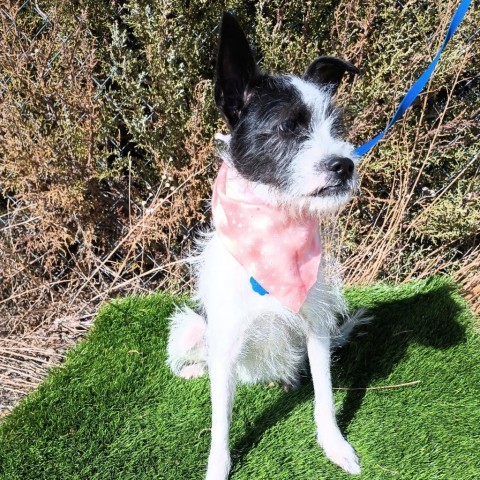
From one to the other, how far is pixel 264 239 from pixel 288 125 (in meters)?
0.48

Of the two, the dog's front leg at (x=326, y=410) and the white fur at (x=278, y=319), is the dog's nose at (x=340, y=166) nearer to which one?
the white fur at (x=278, y=319)

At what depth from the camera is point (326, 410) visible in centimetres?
268

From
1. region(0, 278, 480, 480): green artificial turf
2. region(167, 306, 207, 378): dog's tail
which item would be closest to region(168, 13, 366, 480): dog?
region(0, 278, 480, 480): green artificial turf

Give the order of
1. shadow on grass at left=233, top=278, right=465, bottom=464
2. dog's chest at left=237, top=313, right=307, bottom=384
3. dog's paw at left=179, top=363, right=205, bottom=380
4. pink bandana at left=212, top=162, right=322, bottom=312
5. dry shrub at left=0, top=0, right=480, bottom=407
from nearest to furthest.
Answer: pink bandana at left=212, top=162, right=322, bottom=312, dog's chest at left=237, top=313, right=307, bottom=384, shadow on grass at left=233, top=278, right=465, bottom=464, dog's paw at left=179, top=363, right=205, bottom=380, dry shrub at left=0, top=0, right=480, bottom=407

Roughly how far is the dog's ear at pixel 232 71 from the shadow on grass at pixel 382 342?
5.01ft

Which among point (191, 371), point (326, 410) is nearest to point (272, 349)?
point (326, 410)

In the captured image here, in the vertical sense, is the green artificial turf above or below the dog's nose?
below

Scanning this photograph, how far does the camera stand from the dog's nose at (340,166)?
2082mm

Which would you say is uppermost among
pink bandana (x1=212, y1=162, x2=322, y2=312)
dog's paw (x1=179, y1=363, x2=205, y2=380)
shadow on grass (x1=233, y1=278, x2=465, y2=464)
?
pink bandana (x1=212, y1=162, x2=322, y2=312)

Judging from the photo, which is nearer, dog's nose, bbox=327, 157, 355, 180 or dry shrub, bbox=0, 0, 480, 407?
dog's nose, bbox=327, 157, 355, 180

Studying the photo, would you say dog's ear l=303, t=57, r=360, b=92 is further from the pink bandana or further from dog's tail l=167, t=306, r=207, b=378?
dog's tail l=167, t=306, r=207, b=378

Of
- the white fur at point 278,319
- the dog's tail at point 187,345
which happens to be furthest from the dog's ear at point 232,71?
the dog's tail at point 187,345

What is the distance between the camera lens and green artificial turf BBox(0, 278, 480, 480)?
2.64 meters

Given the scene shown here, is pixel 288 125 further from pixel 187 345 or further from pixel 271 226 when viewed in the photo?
pixel 187 345
